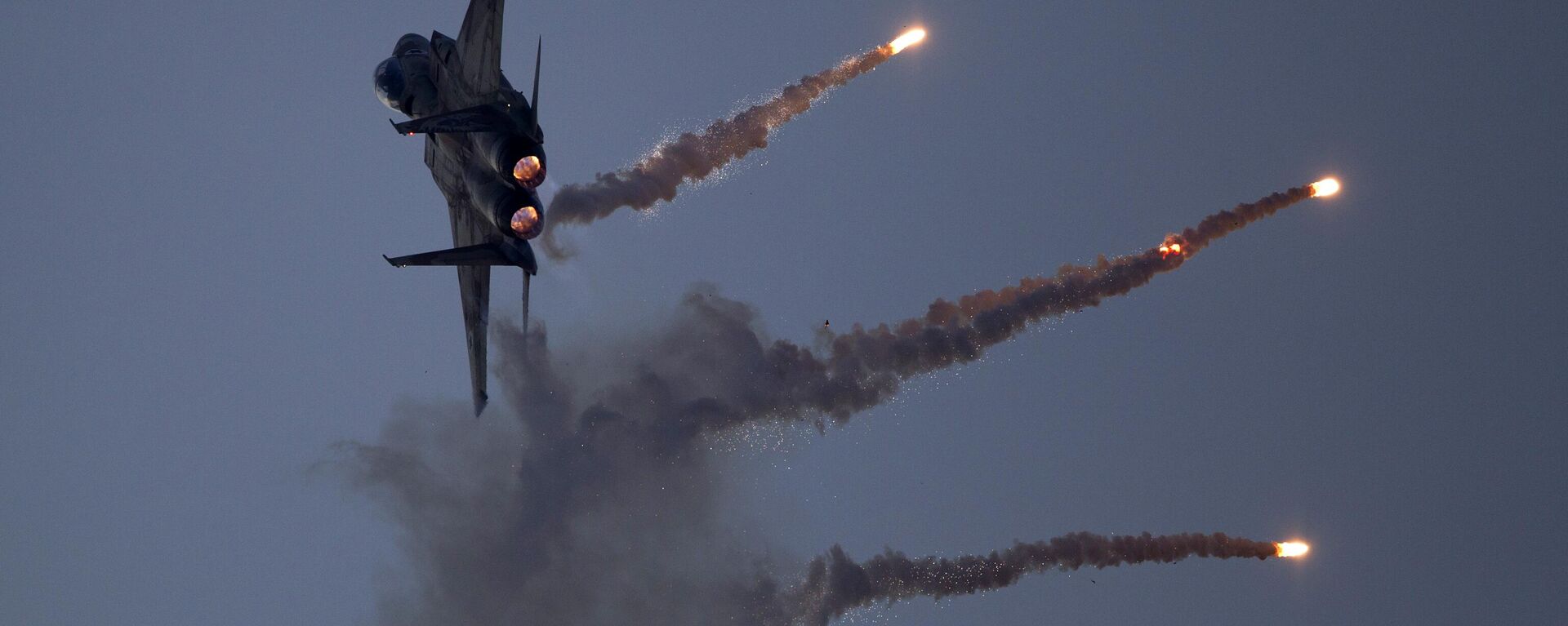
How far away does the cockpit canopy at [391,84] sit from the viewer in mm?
53344

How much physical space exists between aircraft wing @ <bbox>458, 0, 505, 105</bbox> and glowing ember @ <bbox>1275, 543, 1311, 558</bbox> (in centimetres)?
3724

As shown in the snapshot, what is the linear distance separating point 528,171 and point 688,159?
14120mm

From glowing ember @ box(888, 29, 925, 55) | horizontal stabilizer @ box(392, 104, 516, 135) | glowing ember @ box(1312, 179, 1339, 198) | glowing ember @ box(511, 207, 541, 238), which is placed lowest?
glowing ember @ box(511, 207, 541, 238)

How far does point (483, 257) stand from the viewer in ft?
151

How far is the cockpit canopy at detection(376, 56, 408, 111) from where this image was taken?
175ft

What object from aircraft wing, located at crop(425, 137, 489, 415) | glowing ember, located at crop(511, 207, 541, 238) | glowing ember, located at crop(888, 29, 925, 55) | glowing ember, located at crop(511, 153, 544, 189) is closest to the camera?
glowing ember, located at crop(511, 153, 544, 189)

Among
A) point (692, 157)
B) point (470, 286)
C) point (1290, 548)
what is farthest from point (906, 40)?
point (1290, 548)

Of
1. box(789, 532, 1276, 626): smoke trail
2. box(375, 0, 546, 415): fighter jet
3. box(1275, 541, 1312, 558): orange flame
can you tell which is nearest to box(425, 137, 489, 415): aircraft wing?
box(375, 0, 546, 415): fighter jet

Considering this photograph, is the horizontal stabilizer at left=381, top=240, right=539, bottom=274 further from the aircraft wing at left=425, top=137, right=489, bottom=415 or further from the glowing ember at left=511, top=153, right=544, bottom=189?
the aircraft wing at left=425, top=137, right=489, bottom=415

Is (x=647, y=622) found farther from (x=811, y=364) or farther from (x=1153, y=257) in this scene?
(x=1153, y=257)

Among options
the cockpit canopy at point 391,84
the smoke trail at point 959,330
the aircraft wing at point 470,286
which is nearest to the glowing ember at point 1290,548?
the smoke trail at point 959,330

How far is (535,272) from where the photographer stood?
4753 cm

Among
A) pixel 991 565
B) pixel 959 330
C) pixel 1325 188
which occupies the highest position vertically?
pixel 1325 188

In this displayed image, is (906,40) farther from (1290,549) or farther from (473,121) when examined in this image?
(1290,549)
